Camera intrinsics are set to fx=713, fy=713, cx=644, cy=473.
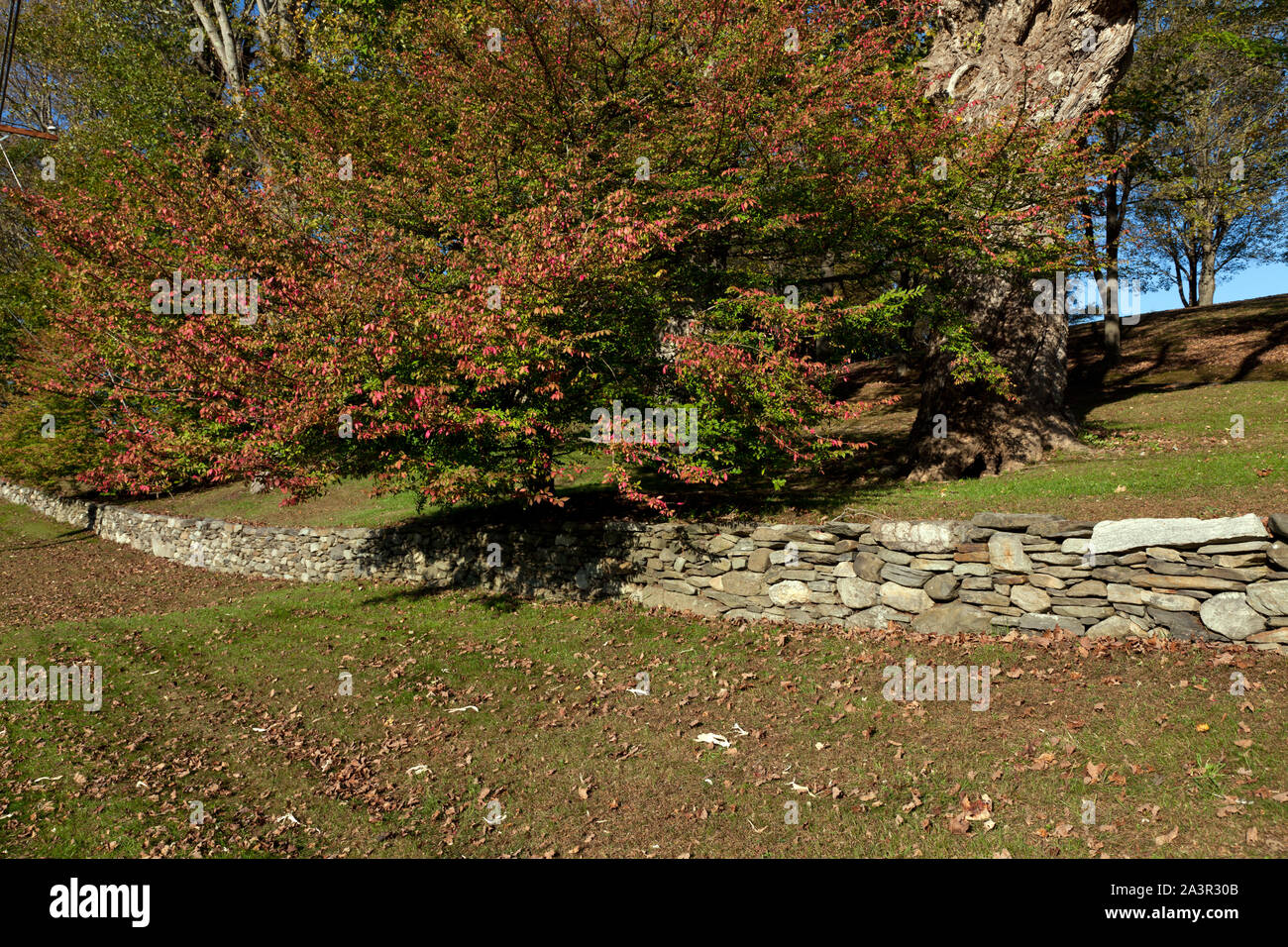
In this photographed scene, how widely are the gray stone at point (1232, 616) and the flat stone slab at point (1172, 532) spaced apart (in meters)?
0.57

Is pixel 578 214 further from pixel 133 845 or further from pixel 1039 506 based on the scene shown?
pixel 133 845

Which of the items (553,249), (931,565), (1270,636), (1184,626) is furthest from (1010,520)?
(553,249)

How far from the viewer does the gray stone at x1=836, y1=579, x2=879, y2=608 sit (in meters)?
9.35

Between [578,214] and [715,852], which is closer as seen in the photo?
[715,852]

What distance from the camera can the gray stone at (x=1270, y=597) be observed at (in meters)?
6.89

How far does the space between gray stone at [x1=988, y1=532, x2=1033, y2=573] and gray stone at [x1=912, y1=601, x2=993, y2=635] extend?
2.06 ft

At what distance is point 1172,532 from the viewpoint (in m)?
7.46

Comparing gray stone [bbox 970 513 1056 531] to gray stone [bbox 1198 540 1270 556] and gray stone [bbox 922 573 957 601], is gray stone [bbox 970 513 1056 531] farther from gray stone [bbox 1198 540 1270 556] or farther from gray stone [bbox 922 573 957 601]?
gray stone [bbox 1198 540 1270 556]

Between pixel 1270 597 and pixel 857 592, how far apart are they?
4131 millimetres

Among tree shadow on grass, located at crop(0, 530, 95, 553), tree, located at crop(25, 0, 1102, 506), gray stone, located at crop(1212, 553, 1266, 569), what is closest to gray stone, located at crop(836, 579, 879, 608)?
tree, located at crop(25, 0, 1102, 506)

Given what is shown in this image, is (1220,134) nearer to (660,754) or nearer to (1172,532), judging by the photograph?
(1172,532)

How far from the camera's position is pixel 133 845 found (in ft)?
19.1
